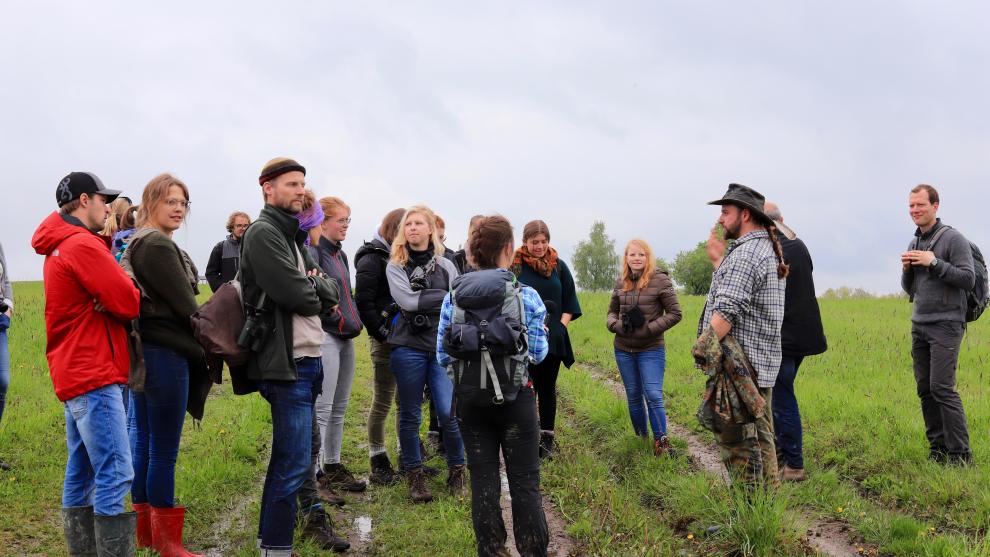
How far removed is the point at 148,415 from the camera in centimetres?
452

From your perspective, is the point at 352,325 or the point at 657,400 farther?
the point at 657,400

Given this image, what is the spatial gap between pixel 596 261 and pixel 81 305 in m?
91.2

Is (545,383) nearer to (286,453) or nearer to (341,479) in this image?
(341,479)

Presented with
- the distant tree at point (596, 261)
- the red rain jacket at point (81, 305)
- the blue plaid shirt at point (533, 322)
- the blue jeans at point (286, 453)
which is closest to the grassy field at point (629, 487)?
the blue jeans at point (286, 453)

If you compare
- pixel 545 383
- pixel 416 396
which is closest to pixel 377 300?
pixel 416 396

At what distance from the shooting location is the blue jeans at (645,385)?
7.28 metres

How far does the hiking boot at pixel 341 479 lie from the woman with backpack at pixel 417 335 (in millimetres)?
495

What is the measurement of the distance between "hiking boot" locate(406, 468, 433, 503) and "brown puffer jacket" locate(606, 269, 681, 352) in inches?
102

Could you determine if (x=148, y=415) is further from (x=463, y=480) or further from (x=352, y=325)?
(x=463, y=480)

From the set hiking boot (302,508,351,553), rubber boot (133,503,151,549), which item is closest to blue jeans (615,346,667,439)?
hiking boot (302,508,351,553)

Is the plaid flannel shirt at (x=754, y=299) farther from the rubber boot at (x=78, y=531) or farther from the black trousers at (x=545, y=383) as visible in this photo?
the rubber boot at (x=78, y=531)

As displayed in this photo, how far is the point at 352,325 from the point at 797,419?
4160mm

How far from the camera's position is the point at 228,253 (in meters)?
9.44

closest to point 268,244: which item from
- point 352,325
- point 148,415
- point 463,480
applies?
point 148,415
